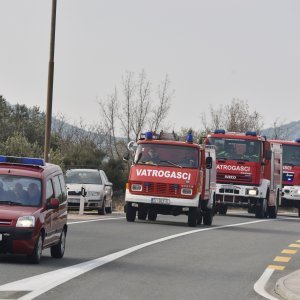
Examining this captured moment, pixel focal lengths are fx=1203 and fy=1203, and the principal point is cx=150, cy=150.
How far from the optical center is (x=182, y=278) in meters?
16.8

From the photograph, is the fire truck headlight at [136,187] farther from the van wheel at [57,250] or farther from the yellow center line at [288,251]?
the van wheel at [57,250]

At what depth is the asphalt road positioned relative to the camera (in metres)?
14.5

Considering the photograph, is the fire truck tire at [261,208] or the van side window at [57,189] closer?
the van side window at [57,189]

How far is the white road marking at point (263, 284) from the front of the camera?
14.9 m

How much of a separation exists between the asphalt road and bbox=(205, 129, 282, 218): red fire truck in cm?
1108

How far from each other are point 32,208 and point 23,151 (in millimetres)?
43432

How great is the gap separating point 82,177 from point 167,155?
7.95 m

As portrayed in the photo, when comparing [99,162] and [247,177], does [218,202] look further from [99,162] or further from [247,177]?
[99,162]

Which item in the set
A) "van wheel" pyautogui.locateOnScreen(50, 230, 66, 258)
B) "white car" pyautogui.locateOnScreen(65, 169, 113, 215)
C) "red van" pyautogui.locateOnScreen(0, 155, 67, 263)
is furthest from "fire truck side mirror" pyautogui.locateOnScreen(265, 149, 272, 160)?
"van wheel" pyautogui.locateOnScreen(50, 230, 66, 258)

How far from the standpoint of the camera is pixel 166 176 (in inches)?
1299

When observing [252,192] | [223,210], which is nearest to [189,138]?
→ [252,192]

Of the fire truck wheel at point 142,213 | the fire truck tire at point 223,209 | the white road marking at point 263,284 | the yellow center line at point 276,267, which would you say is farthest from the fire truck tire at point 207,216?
the white road marking at point 263,284

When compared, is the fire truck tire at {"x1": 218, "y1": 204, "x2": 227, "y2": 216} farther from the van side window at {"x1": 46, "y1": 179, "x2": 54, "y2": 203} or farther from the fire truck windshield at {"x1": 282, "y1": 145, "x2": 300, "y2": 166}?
the van side window at {"x1": 46, "y1": 179, "x2": 54, "y2": 203}

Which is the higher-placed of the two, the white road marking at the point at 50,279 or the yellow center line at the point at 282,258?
the yellow center line at the point at 282,258
